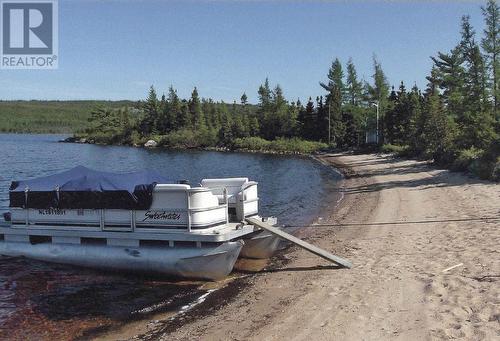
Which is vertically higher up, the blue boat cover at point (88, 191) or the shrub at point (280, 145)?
the shrub at point (280, 145)

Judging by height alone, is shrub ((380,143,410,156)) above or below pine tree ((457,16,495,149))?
below

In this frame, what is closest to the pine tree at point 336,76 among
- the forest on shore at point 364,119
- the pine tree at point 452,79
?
the forest on shore at point 364,119

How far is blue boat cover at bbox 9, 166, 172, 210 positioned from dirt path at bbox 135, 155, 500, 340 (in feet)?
12.3

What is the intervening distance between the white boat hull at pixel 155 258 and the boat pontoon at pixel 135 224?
0.02 m

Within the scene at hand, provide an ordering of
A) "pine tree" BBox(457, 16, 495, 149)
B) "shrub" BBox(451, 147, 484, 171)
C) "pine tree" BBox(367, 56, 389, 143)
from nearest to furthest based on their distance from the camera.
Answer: "shrub" BBox(451, 147, 484, 171) → "pine tree" BBox(457, 16, 495, 149) → "pine tree" BBox(367, 56, 389, 143)

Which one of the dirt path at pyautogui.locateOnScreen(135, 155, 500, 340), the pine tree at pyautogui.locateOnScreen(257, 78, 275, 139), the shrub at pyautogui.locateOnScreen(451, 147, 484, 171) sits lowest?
the dirt path at pyautogui.locateOnScreen(135, 155, 500, 340)

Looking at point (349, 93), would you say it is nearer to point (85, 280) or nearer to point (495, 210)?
point (495, 210)

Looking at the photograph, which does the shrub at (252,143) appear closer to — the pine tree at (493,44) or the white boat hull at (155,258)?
the pine tree at (493,44)

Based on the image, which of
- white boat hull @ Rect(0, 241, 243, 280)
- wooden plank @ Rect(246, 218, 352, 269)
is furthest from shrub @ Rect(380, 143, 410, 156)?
white boat hull @ Rect(0, 241, 243, 280)

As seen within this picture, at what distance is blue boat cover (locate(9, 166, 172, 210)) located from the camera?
1302 cm

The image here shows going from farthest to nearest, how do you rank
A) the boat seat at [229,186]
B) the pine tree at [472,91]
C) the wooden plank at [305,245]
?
the pine tree at [472,91] < the boat seat at [229,186] < the wooden plank at [305,245]

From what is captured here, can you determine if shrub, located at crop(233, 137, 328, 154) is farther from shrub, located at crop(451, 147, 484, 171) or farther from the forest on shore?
shrub, located at crop(451, 147, 484, 171)

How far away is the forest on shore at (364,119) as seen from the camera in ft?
120

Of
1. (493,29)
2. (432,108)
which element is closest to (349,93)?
(432,108)
